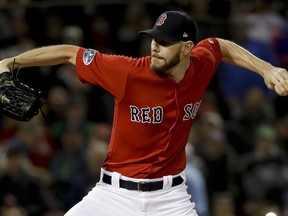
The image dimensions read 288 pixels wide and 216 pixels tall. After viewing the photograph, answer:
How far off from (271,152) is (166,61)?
16.6 feet

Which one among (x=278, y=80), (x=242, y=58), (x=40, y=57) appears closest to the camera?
(x=278, y=80)

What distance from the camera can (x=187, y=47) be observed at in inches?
274

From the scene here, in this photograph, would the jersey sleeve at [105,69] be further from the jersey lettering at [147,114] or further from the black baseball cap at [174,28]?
the black baseball cap at [174,28]

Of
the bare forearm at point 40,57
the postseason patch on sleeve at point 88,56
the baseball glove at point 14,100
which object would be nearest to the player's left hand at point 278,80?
the postseason patch on sleeve at point 88,56

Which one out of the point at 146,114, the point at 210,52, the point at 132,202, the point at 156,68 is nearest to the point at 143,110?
the point at 146,114

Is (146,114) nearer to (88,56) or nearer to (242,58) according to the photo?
(88,56)

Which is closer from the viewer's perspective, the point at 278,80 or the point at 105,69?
the point at 278,80

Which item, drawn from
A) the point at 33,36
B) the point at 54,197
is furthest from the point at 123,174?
the point at 33,36

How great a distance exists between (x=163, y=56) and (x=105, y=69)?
419 millimetres

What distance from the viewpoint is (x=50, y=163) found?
1152 cm

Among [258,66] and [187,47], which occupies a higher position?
[187,47]

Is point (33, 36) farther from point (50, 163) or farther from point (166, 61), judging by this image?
point (166, 61)

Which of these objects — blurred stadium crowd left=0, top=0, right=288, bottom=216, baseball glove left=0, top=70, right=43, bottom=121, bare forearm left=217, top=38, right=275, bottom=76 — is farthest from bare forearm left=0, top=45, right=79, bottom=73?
blurred stadium crowd left=0, top=0, right=288, bottom=216

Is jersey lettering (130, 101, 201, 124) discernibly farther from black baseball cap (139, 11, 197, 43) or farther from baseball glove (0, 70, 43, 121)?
baseball glove (0, 70, 43, 121)
